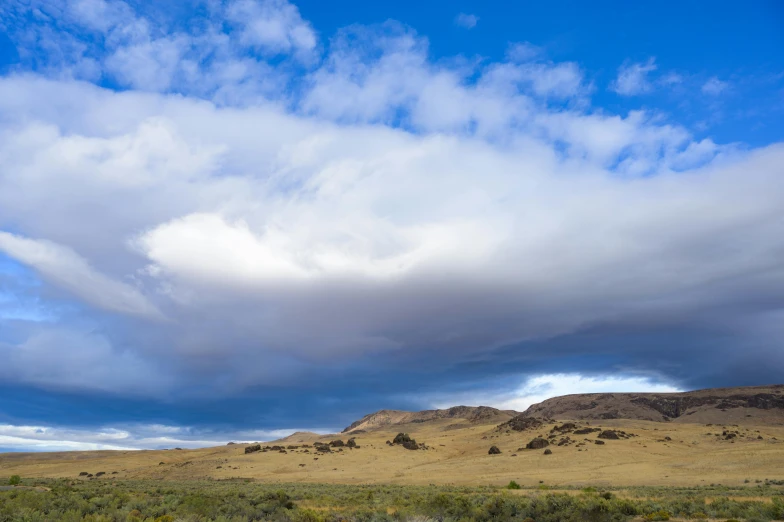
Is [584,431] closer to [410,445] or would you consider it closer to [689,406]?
[410,445]

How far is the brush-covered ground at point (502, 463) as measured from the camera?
178ft

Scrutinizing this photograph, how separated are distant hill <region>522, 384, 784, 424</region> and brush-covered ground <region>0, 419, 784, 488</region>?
193 feet

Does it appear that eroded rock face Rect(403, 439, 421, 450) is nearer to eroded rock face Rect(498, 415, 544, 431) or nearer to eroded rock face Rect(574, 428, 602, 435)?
eroded rock face Rect(498, 415, 544, 431)

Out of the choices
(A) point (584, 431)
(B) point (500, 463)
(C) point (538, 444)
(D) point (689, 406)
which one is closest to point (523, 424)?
(A) point (584, 431)

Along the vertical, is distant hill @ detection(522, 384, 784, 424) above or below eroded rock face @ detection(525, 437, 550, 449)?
above

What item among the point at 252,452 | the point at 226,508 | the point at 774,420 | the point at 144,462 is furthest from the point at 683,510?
the point at 774,420

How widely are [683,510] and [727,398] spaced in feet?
579

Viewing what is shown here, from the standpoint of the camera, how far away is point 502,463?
2778 inches

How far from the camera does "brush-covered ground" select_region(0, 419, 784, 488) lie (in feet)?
178

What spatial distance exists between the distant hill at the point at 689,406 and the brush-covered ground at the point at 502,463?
5893 cm

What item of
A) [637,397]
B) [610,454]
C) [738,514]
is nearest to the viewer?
[738,514]

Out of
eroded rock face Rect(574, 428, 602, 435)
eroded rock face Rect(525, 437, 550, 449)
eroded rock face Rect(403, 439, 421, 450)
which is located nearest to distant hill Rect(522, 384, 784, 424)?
eroded rock face Rect(574, 428, 602, 435)

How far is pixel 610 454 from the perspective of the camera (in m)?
73.6

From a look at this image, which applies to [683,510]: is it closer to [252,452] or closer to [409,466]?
[409,466]
